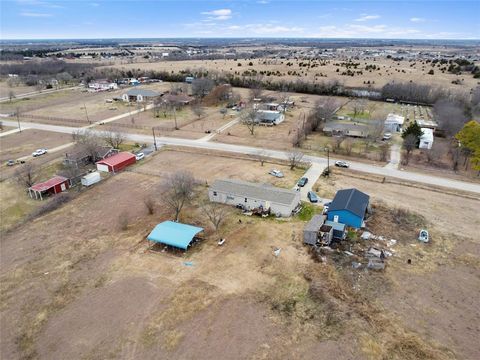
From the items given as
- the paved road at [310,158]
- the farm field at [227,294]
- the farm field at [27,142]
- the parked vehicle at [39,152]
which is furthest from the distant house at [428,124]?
the parked vehicle at [39,152]

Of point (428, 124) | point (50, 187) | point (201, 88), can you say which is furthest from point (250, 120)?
point (50, 187)

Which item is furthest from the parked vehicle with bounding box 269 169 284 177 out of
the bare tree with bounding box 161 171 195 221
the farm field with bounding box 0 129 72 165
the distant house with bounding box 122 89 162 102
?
the distant house with bounding box 122 89 162 102

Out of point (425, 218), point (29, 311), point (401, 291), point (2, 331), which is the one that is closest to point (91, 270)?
point (29, 311)

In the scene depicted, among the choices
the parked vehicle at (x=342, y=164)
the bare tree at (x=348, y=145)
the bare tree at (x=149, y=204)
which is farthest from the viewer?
the bare tree at (x=348, y=145)

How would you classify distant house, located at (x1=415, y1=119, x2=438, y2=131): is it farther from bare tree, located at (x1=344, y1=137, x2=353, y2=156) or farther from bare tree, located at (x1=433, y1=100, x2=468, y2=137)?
bare tree, located at (x1=344, y1=137, x2=353, y2=156)

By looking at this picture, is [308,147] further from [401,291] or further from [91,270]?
[91,270]

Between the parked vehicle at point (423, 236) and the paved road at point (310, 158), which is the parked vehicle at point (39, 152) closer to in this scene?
the paved road at point (310, 158)
